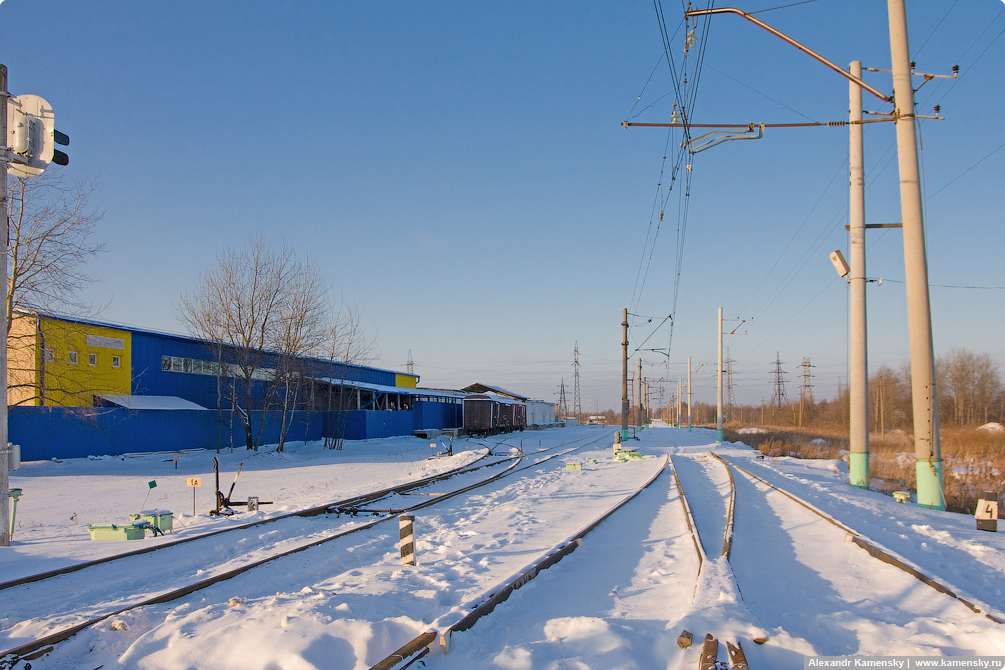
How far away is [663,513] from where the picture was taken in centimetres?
1186

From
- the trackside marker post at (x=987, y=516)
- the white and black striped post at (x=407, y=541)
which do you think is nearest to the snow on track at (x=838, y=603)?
the trackside marker post at (x=987, y=516)

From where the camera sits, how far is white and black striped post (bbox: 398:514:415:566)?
7641 mm

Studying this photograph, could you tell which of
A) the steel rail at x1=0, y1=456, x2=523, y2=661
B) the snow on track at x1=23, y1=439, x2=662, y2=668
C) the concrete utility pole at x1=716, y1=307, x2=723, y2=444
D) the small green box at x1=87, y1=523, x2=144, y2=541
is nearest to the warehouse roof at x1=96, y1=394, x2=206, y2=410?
the small green box at x1=87, y1=523, x2=144, y2=541

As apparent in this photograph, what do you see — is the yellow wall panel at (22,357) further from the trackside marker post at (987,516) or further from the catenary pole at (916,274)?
the trackside marker post at (987,516)

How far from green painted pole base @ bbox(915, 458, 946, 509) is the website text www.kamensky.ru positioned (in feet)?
31.4

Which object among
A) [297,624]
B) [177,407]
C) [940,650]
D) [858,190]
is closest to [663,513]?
[940,650]

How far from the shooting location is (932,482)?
12.4 meters

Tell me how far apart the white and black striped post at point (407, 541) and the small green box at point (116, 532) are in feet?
15.7

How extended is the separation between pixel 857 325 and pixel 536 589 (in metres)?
13.8

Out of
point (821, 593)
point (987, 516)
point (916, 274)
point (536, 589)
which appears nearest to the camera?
point (821, 593)

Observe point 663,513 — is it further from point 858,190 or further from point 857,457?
point 858,190

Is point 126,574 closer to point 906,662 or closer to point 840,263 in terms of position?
point 906,662

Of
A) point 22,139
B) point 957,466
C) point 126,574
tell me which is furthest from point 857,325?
point 22,139

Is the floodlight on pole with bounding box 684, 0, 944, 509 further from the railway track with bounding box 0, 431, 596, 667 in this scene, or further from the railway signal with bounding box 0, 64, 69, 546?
the railway signal with bounding box 0, 64, 69, 546
